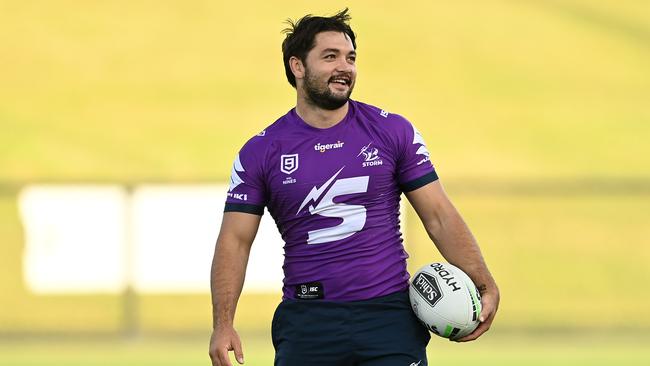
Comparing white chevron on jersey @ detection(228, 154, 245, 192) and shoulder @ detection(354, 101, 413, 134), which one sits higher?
shoulder @ detection(354, 101, 413, 134)

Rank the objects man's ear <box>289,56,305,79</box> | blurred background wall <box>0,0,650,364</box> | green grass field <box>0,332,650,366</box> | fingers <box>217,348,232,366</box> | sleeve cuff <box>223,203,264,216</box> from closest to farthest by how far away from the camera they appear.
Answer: fingers <box>217,348,232,366</box> → sleeve cuff <box>223,203,264,216</box> → man's ear <box>289,56,305,79</box> → green grass field <box>0,332,650,366</box> → blurred background wall <box>0,0,650,364</box>

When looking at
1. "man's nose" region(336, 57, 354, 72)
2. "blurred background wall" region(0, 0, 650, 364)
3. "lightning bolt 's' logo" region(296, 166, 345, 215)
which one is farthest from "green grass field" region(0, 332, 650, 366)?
"man's nose" region(336, 57, 354, 72)

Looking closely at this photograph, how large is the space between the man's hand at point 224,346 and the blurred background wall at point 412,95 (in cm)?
1456

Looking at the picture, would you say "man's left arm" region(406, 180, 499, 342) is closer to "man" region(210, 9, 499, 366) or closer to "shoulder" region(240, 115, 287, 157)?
"man" region(210, 9, 499, 366)

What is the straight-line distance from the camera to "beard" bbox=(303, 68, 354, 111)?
6762 mm

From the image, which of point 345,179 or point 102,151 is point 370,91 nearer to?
point 102,151

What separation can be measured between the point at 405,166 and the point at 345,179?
30cm

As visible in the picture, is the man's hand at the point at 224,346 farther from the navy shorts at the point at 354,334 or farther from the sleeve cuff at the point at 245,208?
the sleeve cuff at the point at 245,208

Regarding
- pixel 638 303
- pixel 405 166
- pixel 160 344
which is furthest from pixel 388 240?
pixel 638 303

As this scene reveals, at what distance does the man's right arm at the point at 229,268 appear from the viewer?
22.0 ft

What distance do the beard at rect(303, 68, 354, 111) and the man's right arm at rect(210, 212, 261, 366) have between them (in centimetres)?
61

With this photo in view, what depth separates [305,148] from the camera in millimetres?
6809

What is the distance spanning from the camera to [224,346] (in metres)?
6.62

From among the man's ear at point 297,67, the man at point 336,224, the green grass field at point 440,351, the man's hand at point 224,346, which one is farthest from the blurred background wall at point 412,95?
the man's hand at point 224,346
